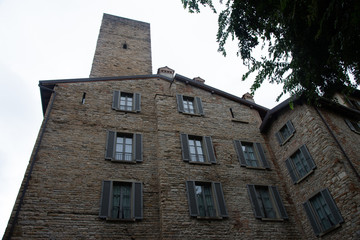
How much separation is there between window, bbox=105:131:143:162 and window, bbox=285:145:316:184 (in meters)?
6.65

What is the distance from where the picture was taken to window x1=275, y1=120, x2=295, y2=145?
12.7 m

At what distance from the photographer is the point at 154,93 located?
15.1 m

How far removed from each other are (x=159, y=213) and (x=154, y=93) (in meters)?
7.01

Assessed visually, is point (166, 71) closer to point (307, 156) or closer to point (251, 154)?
point (251, 154)

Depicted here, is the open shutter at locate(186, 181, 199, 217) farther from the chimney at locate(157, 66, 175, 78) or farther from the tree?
the chimney at locate(157, 66, 175, 78)

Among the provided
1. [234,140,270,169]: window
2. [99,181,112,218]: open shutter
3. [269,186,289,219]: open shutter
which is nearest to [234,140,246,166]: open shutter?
[234,140,270,169]: window

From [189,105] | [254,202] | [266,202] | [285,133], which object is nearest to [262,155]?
[285,133]

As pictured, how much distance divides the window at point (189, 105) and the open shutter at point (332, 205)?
6.71 m

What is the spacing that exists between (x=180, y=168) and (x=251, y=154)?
4.12m

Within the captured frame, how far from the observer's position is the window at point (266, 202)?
11066 millimetres

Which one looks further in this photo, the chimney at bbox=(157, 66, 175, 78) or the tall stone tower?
the tall stone tower

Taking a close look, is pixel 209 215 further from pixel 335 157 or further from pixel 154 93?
pixel 154 93

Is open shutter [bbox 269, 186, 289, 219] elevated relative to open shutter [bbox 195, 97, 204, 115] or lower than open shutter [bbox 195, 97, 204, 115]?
lower

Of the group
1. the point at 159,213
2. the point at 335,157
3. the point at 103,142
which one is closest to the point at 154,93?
the point at 103,142
